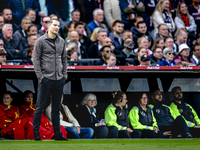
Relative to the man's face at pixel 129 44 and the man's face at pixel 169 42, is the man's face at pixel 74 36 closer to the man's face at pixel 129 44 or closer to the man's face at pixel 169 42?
the man's face at pixel 129 44

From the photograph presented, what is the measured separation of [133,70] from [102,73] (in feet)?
2.07

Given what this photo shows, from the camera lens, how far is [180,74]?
7.73 meters

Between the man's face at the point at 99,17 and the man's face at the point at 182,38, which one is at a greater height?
the man's face at the point at 99,17

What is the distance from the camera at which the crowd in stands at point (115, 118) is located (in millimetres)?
7184

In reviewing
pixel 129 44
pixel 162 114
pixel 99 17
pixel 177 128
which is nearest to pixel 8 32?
pixel 99 17

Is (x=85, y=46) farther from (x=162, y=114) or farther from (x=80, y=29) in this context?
(x=162, y=114)

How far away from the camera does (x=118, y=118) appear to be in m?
7.44

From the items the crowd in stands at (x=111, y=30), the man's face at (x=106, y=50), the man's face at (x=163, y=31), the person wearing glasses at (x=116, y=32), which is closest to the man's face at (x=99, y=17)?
the crowd in stands at (x=111, y=30)

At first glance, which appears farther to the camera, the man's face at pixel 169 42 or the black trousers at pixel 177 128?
the man's face at pixel 169 42

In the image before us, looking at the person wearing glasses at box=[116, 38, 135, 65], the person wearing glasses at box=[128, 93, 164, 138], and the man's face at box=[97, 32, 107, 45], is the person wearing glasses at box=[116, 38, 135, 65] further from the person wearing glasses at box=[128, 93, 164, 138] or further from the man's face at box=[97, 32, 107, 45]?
the person wearing glasses at box=[128, 93, 164, 138]

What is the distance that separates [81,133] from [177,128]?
6.43 feet

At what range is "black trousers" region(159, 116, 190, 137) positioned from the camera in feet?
24.6

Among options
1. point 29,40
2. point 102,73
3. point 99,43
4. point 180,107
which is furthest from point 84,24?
point 180,107

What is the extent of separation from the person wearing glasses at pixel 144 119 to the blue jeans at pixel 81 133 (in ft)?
2.82
